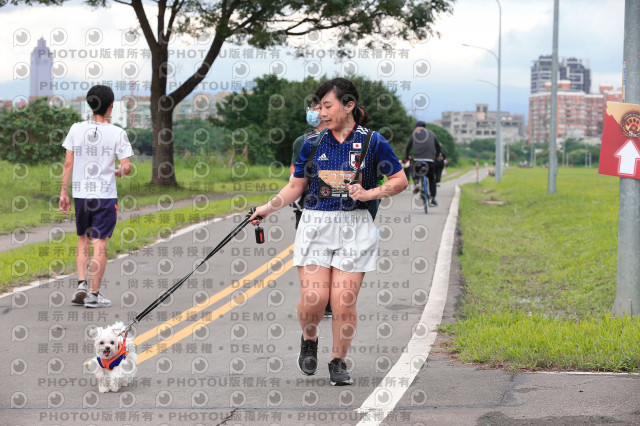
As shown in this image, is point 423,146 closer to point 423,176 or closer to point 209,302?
point 423,176

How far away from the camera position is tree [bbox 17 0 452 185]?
27359mm

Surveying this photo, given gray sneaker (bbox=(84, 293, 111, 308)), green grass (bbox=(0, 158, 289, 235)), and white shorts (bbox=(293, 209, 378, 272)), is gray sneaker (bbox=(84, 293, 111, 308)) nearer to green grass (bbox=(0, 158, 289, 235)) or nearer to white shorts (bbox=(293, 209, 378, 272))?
white shorts (bbox=(293, 209, 378, 272))

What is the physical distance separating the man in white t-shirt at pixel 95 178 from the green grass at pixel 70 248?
142 cm

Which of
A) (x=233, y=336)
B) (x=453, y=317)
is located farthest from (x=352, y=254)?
(x=453, y=317)

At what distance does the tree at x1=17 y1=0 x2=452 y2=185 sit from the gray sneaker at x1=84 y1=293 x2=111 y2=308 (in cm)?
1861

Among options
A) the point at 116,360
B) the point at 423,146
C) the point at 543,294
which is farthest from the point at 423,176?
the point at 116,360

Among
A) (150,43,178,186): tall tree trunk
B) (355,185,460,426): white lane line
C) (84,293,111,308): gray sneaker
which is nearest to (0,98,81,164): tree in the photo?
(150,43,178,186): tall tree trunk

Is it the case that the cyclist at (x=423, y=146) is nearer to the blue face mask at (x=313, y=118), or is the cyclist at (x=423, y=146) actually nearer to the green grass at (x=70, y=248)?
the green grass at (x=70, y=248)

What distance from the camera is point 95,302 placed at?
8.62m

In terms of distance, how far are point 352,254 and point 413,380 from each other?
99 centimetres

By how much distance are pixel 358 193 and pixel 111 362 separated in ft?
6.13

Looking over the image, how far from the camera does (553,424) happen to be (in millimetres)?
4812

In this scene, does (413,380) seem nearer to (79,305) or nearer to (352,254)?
(352,254)

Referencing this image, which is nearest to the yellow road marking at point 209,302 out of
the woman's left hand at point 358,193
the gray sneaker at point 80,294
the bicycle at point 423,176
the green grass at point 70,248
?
the gray sneaker at point 80,294
